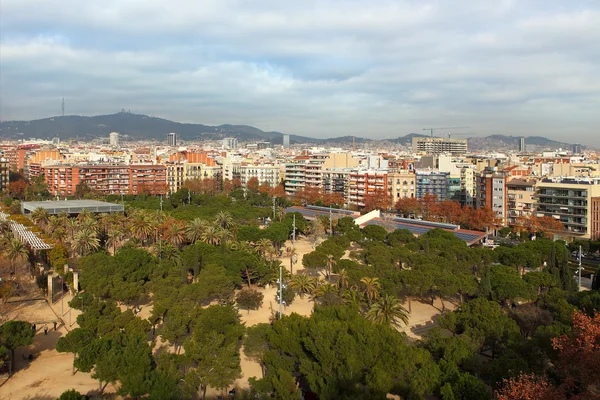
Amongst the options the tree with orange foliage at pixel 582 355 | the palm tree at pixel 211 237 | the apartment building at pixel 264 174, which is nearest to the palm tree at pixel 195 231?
the palm tree at pixel 211 237

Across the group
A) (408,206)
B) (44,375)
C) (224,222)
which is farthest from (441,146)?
(44,375)

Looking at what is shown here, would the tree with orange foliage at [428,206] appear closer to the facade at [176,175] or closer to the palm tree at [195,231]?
the palm tree at [195,231]

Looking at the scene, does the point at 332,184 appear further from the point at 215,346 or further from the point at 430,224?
the point at 215,346

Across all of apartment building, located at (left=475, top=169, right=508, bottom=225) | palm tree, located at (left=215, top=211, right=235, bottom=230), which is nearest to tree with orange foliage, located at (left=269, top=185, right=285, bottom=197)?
apartment building, located at (left=475, top=169, right=508, bottom=225)

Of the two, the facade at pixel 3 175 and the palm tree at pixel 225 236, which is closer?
the palm tree at pixel 225 236

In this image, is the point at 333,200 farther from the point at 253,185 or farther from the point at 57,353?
the point at 57,353
